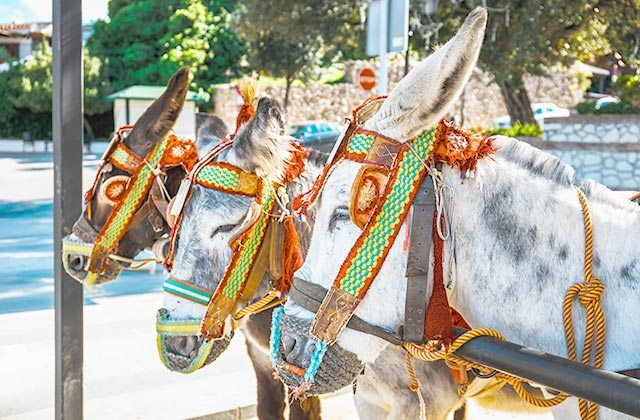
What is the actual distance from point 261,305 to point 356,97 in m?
32.7

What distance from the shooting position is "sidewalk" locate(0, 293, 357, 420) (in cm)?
496

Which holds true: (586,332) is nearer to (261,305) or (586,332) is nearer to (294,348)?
(294,348)

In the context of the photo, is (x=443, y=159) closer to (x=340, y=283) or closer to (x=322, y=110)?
(x=340, y=283)

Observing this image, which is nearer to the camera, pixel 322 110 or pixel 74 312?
pixel 74 312

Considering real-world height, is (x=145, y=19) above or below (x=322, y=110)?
above

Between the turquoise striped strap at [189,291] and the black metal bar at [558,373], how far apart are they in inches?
48.1

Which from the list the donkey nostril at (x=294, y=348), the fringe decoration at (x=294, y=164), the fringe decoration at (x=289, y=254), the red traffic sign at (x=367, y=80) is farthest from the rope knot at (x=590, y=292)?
the red traffic sign at (x=367, y=80)

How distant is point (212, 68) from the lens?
34531mm

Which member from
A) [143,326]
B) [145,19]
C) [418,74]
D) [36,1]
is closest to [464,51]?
[418,74]

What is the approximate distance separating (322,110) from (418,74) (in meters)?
33.4

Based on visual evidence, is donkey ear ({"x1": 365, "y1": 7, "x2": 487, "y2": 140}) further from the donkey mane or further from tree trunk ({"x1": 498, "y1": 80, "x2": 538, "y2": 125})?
tree trunk ({"x1": 498, "y1": 80, "x2": 538, "y2": 125})

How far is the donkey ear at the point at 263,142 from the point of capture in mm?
3039

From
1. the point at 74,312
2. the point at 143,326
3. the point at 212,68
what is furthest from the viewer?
the point at 212,68

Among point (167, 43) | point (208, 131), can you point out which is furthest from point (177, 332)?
point (167, 43)
